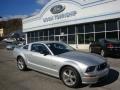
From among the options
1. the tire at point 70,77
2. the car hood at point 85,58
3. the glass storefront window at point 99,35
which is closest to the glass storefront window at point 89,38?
the glass storefront window at point 99,35

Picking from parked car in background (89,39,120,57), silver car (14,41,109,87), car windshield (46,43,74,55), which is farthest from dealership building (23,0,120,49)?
silver car (14,41,109,87)

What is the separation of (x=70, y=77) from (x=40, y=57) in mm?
1834

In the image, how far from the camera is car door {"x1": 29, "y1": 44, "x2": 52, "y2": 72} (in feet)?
25.0

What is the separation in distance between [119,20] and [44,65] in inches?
623

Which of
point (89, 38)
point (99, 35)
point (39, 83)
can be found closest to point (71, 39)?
point (89, 38)

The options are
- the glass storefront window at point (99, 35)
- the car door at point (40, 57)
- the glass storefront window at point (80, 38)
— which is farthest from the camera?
the glass storefront window at point (80, 38)

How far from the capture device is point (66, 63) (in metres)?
6.73

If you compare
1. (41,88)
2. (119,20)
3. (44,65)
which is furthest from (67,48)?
(119,20)

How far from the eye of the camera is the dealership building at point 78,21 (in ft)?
73.0

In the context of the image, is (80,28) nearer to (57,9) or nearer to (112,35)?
(57,9)

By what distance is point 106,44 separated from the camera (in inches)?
611

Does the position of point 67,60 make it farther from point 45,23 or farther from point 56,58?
point 45,23

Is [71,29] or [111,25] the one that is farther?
[71,29]

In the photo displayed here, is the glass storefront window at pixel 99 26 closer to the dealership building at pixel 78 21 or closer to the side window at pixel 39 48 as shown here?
the dealership building at pixel 78 21
